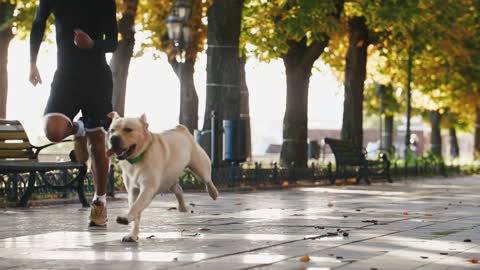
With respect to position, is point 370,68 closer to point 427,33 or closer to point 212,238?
point 427,33

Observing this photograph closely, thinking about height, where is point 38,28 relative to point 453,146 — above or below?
below

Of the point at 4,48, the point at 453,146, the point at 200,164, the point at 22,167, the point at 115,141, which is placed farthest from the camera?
the point at 453,146

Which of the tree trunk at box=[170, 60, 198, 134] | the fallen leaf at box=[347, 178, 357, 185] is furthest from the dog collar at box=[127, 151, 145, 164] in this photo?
the tree trunk at box=[170, 60, 198, 134]

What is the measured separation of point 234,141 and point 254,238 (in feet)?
40.8

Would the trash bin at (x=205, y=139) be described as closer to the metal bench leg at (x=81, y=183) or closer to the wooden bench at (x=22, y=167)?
the wooden bench at (x=22, y=167)

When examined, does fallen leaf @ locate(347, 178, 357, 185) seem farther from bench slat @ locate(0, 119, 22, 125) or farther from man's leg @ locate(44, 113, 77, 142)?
man's leg @ locate(44, 113, 77, 142)

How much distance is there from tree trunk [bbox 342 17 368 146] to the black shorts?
75.3ft

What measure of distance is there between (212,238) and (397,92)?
4985 cm

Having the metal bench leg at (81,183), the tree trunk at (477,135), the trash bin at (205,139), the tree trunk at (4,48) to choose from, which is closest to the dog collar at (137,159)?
the metal bench leg at (81,183)

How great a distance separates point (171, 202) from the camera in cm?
1684

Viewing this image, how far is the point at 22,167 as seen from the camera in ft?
48.7

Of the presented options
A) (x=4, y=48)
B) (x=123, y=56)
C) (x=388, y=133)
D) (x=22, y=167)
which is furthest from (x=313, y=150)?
(x=22, y=167)

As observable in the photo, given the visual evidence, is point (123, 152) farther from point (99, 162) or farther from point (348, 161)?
point (348, 161)

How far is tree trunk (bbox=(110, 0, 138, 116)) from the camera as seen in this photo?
28781 mm
